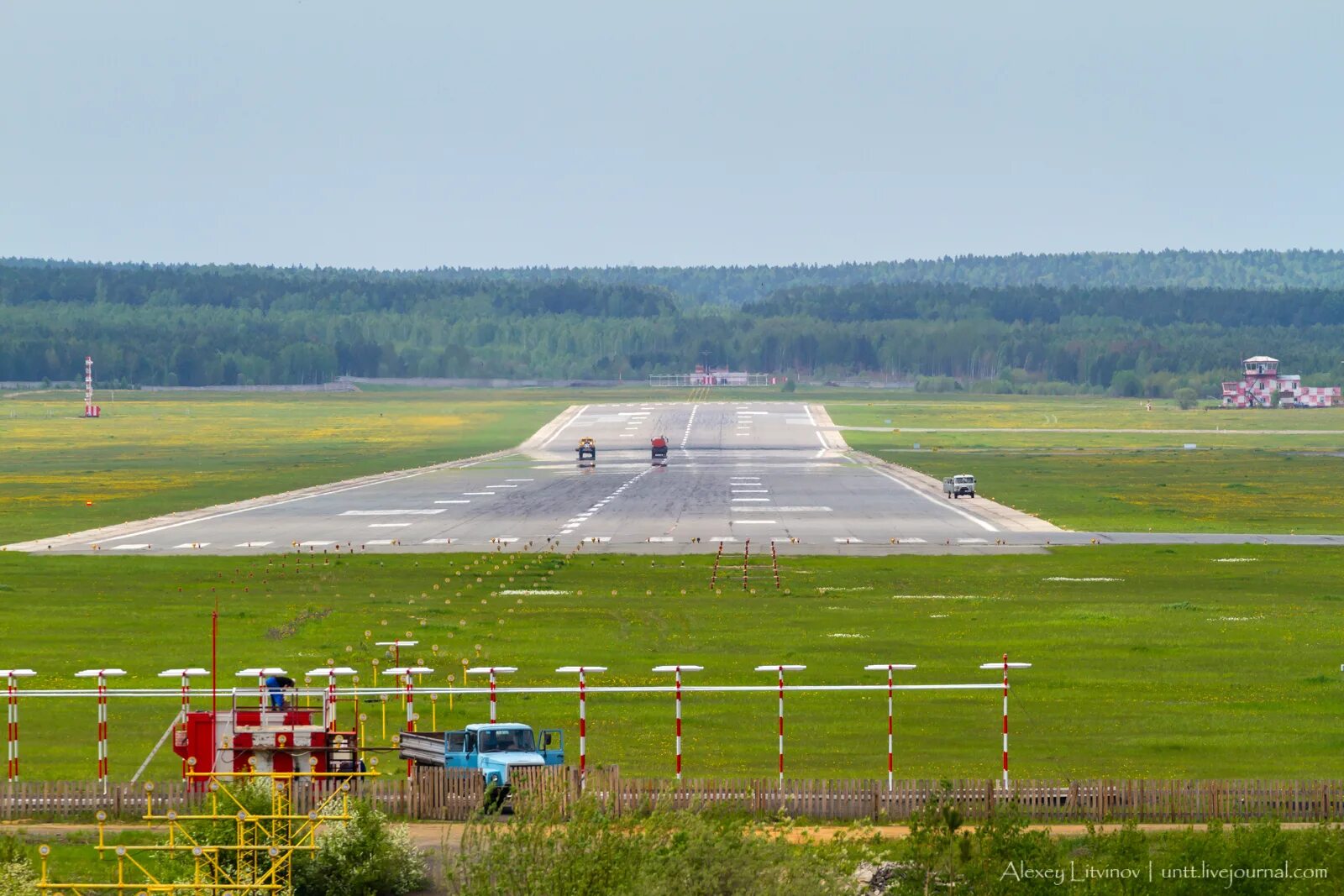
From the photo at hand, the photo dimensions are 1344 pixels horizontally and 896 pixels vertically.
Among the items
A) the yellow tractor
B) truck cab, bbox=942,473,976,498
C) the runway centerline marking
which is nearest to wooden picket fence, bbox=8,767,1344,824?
the runway centerline marking

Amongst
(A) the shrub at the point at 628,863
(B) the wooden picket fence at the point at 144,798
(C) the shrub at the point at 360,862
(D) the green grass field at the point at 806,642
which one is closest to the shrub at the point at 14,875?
(C) the shrub at the point at 360,862

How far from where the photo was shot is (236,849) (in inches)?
875

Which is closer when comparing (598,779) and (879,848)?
(879,848)

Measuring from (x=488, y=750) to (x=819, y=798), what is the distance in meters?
5.48

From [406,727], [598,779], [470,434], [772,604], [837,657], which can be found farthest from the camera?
[470,434]

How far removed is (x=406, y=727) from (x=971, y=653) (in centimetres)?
1908

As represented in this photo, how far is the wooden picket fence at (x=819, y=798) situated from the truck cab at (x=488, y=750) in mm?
376

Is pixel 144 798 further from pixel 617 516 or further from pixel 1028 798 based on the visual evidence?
pixel 617 516

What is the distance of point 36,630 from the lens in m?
53.4

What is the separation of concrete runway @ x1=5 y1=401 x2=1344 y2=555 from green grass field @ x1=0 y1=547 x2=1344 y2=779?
5.85 metres

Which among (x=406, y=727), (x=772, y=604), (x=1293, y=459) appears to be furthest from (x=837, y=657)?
(x=1293, y=459)

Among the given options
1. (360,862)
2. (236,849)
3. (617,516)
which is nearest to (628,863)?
(236,849)

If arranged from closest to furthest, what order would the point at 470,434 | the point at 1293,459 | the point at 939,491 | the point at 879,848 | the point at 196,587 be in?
1. the point at 879,848
2. the point at 196,587
3. the point at 939,491
4. the point at 1293,459
5. the point at 470,434

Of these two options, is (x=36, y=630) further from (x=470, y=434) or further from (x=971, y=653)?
A: (x=470, y=434)
